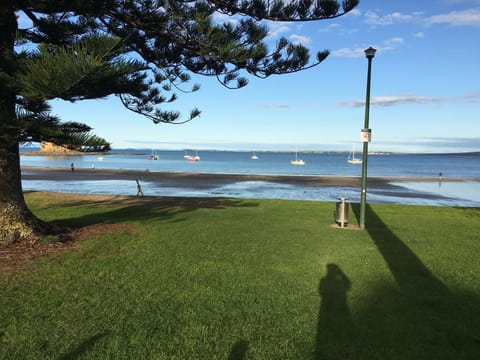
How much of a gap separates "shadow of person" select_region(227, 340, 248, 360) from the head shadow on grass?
0.58m

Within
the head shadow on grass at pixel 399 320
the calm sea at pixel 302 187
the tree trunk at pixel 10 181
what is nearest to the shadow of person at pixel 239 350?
the head shadow on grass at pixel 399 320

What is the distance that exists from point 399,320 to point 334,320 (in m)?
0.65

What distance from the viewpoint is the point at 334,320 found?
150 inches

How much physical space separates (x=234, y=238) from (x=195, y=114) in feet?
8.42

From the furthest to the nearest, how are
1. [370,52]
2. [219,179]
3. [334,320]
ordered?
1. [219,179]
2. [370,52]
3. [334,320]

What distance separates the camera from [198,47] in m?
6.97

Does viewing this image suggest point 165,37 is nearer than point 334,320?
No

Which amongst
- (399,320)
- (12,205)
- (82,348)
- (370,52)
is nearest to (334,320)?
(399,320)

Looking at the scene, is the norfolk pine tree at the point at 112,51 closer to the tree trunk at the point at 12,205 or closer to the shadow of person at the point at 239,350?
the tree trunk at the point at 12,205

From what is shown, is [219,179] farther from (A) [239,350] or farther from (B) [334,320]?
(A) [239,350]

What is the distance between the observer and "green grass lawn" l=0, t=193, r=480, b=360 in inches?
130

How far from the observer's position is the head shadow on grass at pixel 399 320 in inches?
129

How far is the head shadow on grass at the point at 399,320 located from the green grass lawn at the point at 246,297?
13 mm

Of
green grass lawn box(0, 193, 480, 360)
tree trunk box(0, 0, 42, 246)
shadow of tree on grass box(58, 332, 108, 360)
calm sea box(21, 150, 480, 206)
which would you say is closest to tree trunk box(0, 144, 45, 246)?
tree trunk box(0, 0, 42, 246)
